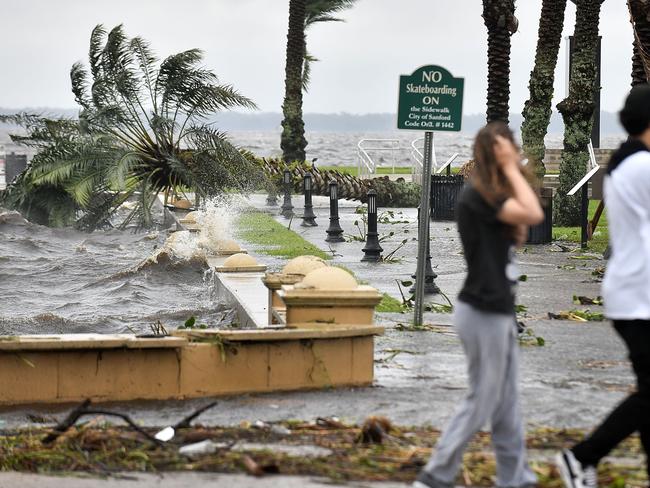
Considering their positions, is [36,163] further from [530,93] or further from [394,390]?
[394,390]

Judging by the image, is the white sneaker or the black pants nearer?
the black pants

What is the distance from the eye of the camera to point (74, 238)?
31391mm

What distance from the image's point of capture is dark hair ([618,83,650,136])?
650 centimetres

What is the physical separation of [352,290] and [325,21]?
4307cm

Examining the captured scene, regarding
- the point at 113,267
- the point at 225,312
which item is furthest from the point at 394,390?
the point at 113,267

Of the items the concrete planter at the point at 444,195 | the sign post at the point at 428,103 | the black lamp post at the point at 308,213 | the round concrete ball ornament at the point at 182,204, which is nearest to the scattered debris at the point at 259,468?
the sign post at the point at 428,103

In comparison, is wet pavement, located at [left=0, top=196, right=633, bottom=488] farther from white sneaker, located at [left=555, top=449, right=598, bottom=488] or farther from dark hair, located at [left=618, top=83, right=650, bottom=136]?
dark hair, located at [left=618, top=83, right=650, bottom=136]

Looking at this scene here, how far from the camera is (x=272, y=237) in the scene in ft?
82.9

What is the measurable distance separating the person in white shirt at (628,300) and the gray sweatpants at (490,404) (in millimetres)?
339

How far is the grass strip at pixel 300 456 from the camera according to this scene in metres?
6.95

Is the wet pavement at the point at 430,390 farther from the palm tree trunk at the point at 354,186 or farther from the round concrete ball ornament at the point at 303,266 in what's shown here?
the palm tree trunk at the point at 354,186

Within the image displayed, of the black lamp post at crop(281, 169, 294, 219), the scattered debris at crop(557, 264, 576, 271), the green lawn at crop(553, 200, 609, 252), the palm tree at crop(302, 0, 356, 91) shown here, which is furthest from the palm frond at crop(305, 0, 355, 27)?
the scattered debris at crop(557, 264, 576, 271)

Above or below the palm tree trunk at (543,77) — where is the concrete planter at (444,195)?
below

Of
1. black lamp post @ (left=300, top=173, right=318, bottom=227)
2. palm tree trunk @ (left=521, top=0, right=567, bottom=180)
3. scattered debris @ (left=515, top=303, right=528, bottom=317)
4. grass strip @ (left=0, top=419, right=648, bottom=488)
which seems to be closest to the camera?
grass strip @ (left=0, top=419, right=648, bottom=488)
